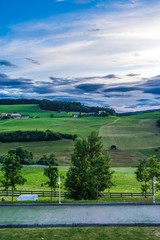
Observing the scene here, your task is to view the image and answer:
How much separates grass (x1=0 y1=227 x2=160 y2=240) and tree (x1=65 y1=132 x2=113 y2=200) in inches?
395

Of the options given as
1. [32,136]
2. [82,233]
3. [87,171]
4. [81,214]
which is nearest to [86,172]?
[87,171]

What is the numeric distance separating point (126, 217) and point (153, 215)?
2354 millimetres

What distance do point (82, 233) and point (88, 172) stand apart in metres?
12.8

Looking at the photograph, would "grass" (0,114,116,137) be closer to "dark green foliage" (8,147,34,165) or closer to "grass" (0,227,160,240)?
"dark green foliage" (8,147,34,165)

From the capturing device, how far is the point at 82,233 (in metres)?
14.4

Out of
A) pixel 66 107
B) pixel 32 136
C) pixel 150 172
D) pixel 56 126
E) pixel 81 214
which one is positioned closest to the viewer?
pixel 81 214

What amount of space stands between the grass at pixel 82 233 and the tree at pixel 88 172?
10044mm

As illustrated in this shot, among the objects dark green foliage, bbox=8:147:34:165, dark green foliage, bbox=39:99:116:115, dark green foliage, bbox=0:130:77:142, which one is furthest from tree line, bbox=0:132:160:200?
dark green foliage, bbox=39:99:116:115

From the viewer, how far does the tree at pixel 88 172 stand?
84.8 feet

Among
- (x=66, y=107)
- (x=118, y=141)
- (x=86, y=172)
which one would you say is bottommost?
(x=86, y=172)

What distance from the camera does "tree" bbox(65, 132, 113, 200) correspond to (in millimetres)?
25844

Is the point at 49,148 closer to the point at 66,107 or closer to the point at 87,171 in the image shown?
the point at 87,171

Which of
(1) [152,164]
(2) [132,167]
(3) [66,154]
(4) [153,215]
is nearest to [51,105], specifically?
(3) [66,154]

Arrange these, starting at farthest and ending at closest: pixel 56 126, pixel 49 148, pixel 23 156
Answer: pixel 56 126, pixel 49 148, pixel 23 156
